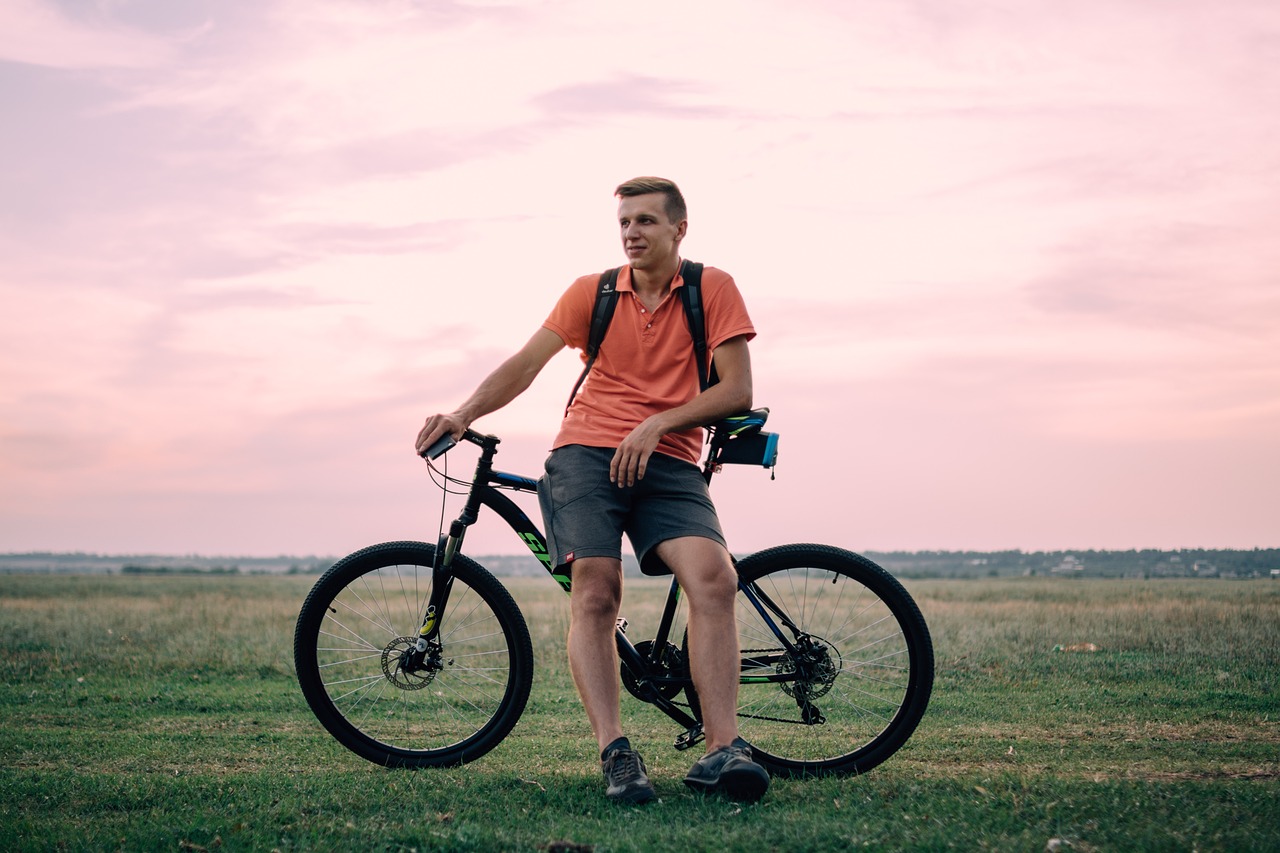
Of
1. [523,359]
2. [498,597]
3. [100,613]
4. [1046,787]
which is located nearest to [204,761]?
[498,597]

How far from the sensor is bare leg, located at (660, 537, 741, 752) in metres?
4.11

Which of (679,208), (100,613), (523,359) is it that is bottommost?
(100,613)

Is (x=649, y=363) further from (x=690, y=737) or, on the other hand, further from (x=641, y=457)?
(x=690, y=737)

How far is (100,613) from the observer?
58.9ft

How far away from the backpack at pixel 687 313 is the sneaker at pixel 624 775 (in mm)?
1503

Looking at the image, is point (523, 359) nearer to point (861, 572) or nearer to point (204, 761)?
point (861, 572)

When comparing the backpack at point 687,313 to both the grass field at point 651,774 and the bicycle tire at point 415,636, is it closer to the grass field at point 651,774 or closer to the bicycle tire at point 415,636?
the bicycle tire at point 415,636

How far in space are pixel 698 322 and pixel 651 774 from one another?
198 centimetres

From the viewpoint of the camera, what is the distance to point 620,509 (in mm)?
4367

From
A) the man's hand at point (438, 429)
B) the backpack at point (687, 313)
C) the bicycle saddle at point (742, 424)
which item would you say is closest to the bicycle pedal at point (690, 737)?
the bicycle saddle at point (742, 424)

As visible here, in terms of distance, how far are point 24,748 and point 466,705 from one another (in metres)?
3.14

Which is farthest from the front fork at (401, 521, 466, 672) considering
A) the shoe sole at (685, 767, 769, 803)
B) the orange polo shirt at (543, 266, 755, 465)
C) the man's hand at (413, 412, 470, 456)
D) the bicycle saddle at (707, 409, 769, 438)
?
the shoe sole at (685, 767, 769, 803)

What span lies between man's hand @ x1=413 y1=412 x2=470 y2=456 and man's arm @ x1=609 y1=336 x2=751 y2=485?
728 millimetres

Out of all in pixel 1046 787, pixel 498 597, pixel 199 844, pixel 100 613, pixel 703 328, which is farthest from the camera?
pixel 100 613
